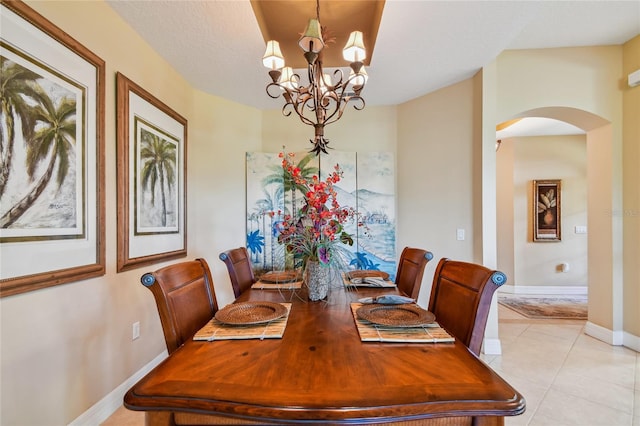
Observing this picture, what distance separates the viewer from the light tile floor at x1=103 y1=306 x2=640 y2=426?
1.73 metres

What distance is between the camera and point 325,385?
2.40ft

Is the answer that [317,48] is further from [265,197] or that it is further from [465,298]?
[265,197]

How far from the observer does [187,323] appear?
3.82ft

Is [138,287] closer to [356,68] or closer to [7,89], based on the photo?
[7,89]

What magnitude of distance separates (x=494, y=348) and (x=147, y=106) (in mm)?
3591

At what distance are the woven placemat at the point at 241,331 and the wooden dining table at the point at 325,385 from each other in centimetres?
3

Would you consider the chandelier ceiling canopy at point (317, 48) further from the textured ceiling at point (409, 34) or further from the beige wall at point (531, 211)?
the beige wall at point (531, 211)

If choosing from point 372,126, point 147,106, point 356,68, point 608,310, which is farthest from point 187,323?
point 608,310

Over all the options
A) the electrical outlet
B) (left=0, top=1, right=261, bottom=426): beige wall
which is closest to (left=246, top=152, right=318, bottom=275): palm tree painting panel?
(left=0, top=1, right=261, bottom=426): beige wall

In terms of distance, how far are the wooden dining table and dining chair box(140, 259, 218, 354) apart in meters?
0.15

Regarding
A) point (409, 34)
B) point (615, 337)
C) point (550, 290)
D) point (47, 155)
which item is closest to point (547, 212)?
point (550, 290)

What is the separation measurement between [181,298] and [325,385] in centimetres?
74

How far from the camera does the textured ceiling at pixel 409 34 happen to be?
1873 mm

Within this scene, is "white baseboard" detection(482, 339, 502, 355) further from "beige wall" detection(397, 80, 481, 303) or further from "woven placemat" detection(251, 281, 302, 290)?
"woven placemat" detection(251, 281, 302, 290)
